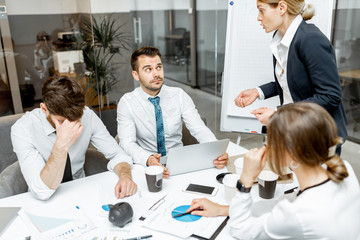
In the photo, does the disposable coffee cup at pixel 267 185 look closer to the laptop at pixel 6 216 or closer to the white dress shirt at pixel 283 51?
the white dress shirt at pixel 283 51

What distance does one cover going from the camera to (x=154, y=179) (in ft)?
4.96

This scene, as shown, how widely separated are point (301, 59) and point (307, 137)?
0.89m

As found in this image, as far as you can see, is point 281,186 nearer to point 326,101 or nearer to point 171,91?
point 326,101

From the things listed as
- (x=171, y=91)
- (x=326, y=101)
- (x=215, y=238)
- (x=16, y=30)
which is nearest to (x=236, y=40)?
(x=171, y=91)

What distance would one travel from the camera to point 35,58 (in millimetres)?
3920

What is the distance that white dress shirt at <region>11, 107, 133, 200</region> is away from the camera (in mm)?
1555

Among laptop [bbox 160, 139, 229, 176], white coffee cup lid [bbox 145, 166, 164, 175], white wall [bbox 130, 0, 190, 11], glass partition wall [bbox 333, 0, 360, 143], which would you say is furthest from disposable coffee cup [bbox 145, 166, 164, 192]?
glass partition wall [bbox 333, 0, 360, 143]

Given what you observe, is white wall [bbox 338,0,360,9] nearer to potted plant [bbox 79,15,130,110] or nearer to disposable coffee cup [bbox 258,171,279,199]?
potted plant [bbox 79,15,130,110]

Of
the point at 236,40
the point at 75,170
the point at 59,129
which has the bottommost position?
the point at 75,170

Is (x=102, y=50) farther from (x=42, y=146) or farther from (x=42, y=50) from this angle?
(x=42, y=146)

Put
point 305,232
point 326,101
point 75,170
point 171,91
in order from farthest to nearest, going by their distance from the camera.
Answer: point 171,91
point 75,170
point 326,101
point 305,232

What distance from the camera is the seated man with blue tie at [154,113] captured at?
223 centimetres

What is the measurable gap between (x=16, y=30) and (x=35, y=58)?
38cm

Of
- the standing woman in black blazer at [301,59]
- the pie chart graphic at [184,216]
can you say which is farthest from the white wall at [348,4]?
the pie chart graphic at [184,216]
